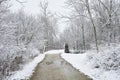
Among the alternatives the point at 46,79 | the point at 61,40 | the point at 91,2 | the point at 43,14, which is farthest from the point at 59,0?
the point at 61,40

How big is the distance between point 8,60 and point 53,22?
46.4 m

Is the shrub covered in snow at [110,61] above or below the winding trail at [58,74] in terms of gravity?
above

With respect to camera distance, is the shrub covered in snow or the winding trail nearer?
the shrub covered in snow

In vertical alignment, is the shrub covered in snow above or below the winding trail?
above

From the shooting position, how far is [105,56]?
9906 millimetres

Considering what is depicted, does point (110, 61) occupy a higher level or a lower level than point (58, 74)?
higher

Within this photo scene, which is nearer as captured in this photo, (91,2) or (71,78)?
(71,78)

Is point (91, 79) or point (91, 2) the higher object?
point (91, 2)

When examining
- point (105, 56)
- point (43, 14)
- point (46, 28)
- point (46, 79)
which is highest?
point (43, 14)

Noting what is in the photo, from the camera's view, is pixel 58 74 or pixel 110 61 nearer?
pixel 110 61

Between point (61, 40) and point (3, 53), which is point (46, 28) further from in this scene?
point (3, 53)

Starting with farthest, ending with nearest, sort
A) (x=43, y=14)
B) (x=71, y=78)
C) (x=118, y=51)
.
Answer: (x=43, y=14) → (x=118, y=51) → (x=71, y=78)

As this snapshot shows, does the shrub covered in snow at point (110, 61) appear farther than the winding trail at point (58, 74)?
No

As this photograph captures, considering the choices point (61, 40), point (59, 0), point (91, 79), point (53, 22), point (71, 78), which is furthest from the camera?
point (61, 40)
